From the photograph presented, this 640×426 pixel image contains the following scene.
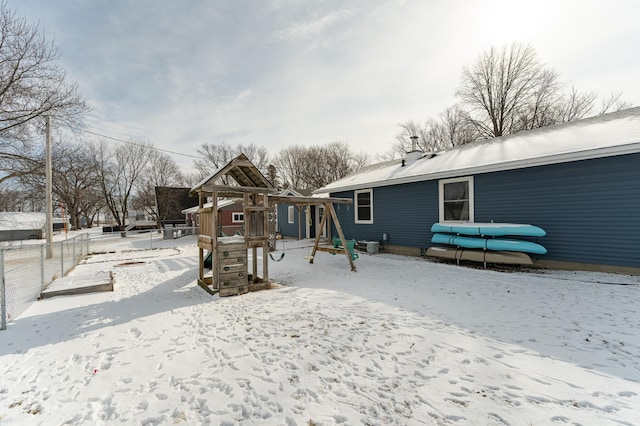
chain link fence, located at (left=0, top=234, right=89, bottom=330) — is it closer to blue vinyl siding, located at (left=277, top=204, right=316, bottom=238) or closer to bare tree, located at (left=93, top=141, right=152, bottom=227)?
blue vinyl siding, located at (left=277, top=204, right=316, bottom=238)

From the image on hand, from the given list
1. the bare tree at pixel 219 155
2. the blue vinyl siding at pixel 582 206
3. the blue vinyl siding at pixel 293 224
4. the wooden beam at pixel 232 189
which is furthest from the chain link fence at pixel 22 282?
the bare tree at pixel 219 155

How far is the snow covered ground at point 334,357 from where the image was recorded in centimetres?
235

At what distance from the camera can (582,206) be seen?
6.82 meters

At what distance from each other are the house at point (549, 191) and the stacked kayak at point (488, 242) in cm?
56

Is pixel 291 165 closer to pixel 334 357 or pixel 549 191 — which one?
pixel 549 191

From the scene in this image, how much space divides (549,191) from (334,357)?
762 centimetres

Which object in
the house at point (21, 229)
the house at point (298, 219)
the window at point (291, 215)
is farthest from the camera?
the house at point (21, 229)

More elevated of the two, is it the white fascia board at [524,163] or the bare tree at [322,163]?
the bare tree at [322,163]

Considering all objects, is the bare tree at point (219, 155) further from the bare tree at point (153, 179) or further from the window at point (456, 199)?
the window at point (456, 199)

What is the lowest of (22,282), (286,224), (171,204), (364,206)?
(22,282)

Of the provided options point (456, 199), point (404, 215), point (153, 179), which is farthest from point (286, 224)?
point (153, 179)

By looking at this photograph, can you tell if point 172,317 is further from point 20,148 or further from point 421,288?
point 20,148

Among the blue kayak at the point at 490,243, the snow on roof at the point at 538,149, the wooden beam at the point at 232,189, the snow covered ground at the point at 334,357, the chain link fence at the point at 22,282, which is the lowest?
the snow covered ground at the point at 334,357

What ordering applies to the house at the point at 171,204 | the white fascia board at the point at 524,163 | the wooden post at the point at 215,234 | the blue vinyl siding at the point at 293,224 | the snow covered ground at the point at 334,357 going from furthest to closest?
the house at the point at 171,204 → the blue vinyl siding at the point at 293,224 → the white fascia board at the point at 524,163 → the wooden post at the point at 215,234 → the snow covered ground at the point at 334,357
